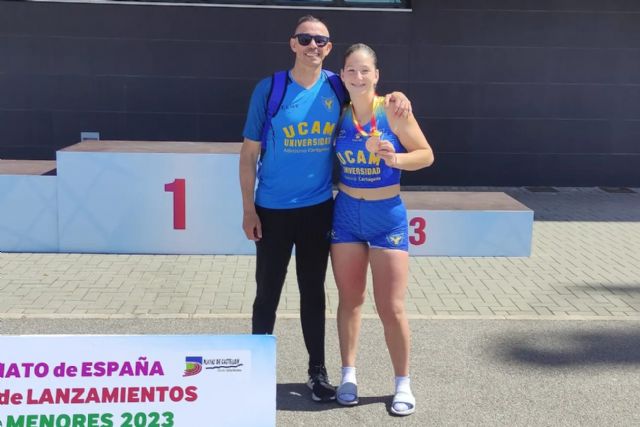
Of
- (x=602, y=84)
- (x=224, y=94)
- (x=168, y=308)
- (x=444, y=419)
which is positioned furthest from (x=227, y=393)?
(x=602, y=84)

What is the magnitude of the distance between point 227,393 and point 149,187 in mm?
3905

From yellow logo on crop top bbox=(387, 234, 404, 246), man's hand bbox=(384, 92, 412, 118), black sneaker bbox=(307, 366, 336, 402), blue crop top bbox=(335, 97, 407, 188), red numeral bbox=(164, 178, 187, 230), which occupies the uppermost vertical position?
man's hand bbox=(384, 92, 412, 118)

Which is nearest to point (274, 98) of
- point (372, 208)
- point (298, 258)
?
point (372, 208)

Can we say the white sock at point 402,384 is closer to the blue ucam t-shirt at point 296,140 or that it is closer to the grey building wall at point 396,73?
the blue ucam t-shirt at point 296,140

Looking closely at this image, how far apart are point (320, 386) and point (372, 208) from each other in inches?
39.7

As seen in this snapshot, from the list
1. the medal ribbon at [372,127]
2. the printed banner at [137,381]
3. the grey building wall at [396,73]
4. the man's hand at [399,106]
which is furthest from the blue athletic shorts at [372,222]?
the grey building wall at [396,73]

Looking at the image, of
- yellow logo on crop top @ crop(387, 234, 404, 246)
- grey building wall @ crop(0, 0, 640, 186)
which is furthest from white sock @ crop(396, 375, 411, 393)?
grey building wall @ crop(0, 0, 640, 186)

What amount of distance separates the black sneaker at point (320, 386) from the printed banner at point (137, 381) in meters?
0.80

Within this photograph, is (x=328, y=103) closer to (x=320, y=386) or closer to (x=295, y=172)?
(x=295, y=172)

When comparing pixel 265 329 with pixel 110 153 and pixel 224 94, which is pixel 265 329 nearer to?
pixel 110 153

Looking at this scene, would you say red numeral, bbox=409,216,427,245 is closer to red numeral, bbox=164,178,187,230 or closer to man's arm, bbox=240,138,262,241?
red numeral, bbox=164,178,187,230

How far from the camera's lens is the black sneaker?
4.04m

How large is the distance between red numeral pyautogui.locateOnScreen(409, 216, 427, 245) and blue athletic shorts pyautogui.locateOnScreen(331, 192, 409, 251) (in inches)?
127

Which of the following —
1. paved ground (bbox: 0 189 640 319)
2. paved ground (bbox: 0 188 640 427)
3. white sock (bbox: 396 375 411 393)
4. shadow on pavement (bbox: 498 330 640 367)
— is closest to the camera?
white sock (bbox: 396 375 411 393)
